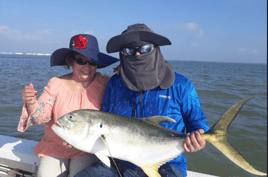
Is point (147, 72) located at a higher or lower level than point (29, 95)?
higher

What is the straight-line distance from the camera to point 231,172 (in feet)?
14.4

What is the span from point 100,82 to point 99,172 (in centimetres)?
130

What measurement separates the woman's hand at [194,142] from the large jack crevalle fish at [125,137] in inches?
2.0

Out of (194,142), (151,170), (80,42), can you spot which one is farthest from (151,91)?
(80,42)

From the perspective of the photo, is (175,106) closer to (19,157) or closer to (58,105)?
(58,105)

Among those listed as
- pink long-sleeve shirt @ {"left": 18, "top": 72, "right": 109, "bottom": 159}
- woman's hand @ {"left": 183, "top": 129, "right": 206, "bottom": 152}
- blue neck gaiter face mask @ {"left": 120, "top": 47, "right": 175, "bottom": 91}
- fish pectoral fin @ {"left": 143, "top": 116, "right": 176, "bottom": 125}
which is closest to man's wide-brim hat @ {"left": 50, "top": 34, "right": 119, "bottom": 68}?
pink long-sleeve shirt @ {"left": 18, "top": 72, "right": 109, "bottom": 159}

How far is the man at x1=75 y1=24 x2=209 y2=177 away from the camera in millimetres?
2262

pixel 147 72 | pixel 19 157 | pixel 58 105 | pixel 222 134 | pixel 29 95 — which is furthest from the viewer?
pixel 19 157

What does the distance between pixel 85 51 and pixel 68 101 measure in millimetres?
759

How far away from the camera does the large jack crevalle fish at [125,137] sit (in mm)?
1917

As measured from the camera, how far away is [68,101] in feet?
8.70

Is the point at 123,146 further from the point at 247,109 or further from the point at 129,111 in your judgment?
the point at 247,109

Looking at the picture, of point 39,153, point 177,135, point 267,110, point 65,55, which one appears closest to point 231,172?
point 177,135

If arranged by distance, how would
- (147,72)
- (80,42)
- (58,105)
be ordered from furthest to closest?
(80,42)
(58,105)
(147,72)
